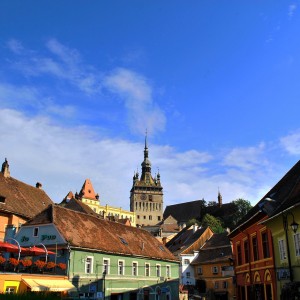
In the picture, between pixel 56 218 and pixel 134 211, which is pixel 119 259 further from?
pixel 134 211

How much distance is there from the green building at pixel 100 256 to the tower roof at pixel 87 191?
317ft

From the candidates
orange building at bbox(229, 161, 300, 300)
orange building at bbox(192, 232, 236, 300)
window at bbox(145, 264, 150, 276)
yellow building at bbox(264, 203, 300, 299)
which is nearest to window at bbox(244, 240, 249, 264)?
orange building at bbox(229, 161, 300, 300)

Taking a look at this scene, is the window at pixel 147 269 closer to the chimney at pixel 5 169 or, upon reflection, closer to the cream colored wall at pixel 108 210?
the chimney at pixel 5 169

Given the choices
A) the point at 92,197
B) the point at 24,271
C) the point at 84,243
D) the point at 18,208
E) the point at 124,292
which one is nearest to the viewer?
the point at 24,271

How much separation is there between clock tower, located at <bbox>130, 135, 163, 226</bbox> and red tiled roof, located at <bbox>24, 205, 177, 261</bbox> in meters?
108

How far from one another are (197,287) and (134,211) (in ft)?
309

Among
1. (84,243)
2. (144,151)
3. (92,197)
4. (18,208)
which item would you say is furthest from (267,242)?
(144,151)

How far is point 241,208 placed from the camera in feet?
371

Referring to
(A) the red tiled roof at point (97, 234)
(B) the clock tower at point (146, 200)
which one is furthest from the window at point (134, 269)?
(B) the clock tower at point (146, 200)

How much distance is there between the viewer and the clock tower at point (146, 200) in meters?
155

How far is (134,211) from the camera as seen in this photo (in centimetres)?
15250

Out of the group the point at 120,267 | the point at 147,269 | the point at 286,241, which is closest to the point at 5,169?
the point at 120,267

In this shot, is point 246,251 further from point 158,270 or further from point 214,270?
point 214,270

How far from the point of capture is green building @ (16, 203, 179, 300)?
105 feet
